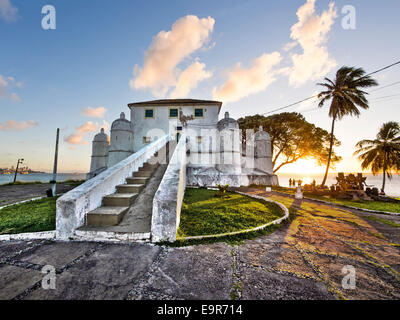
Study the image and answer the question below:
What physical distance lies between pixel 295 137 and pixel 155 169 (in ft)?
78.2

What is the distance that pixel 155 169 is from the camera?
6.82 metres

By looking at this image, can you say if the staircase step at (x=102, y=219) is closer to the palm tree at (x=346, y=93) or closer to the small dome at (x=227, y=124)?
the small dome at (x=227, y=124)

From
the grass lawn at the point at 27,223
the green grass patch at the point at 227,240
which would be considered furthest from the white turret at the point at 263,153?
the grass lawn at the point at 27,223

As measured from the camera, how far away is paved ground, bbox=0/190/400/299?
1831 mm

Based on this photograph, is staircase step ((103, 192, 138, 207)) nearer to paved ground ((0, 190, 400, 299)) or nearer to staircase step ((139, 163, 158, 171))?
paved ground ((0, 190, 400, 299))

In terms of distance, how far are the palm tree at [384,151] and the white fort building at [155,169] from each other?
1533 cm

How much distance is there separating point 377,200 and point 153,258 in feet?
49.3

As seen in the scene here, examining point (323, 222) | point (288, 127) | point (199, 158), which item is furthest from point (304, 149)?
point (323, 222)

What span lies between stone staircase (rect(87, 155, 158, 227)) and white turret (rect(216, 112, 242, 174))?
864cm


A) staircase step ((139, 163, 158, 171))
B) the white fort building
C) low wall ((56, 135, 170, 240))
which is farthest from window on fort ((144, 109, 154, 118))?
low wall ((56, 135, 170, 240))

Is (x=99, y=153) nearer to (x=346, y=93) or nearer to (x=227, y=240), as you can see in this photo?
(x=227, y=240)

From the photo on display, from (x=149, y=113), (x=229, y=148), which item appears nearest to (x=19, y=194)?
(x=149, y=113)

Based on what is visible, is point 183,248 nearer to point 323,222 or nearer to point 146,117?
point 323,222

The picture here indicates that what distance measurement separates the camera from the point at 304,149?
23500 millimetres
